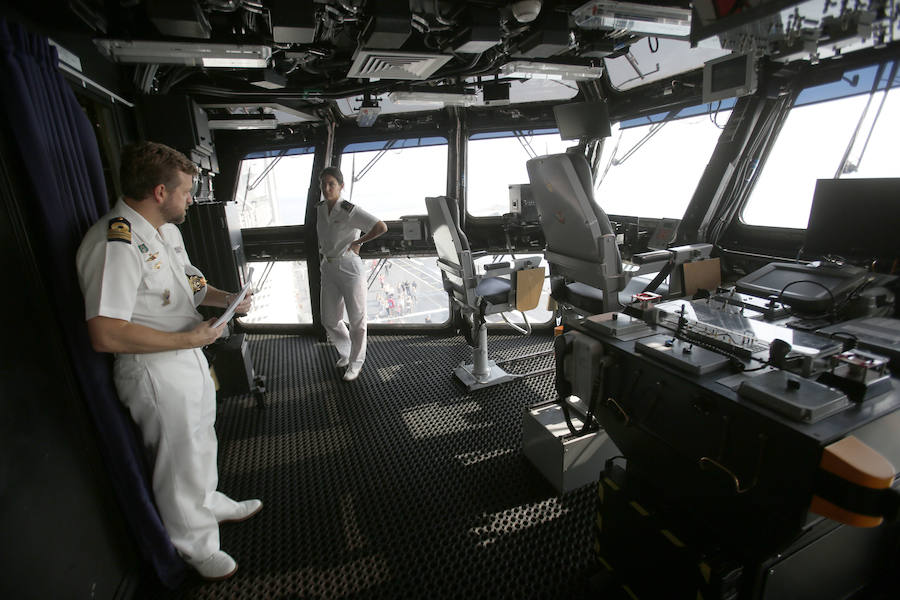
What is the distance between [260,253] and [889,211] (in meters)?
5.36

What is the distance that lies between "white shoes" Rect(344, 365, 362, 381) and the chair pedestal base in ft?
2.99

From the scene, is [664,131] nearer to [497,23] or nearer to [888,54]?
[888,54]

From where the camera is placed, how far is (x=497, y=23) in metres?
2.50

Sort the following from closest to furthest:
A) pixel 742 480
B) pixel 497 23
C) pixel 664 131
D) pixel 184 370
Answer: pixel 742 480 < pixel 184 370 < pixel 497 23 < pixel 664 131

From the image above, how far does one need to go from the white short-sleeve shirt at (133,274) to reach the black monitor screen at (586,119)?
3356mm

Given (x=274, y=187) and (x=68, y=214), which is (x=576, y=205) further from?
(x=274, y=187)

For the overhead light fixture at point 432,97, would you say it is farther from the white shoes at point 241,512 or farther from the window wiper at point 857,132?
the white shoes at point 241,512

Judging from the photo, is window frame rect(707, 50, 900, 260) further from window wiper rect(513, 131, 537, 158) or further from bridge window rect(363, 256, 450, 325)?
bridge window rect(363, 256, 450, 325)

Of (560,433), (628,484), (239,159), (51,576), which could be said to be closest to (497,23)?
(560,433)

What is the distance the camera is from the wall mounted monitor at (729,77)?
6.60 ft

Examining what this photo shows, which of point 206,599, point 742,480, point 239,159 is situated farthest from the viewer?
point 239,159

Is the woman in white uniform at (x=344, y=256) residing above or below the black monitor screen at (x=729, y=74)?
below

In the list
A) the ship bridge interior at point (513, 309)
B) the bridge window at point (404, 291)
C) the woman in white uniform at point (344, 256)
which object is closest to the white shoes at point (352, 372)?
the woman in white uniform at point (344, 256)

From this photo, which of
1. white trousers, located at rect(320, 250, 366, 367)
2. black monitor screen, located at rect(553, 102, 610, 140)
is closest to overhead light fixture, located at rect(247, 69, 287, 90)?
white trousers, located at rect(320, 250, 366, 367)
